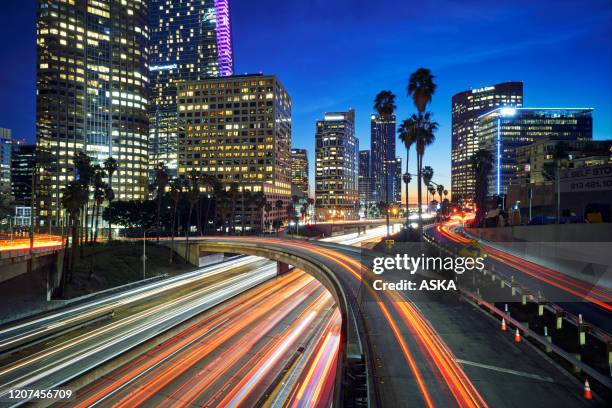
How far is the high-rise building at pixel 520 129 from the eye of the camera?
7027 inches

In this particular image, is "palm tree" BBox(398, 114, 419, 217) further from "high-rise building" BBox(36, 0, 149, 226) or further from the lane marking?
"high-rise building" BBox(36, 0, 149, 226)

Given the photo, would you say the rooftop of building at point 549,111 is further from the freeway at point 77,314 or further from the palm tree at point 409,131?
the freeway at point 77,314

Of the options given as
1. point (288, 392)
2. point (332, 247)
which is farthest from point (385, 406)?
point (332, 247)

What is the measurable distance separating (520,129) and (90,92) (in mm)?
228898

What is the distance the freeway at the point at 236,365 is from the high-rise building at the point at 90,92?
483 ft

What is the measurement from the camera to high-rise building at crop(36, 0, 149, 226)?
5984 inches

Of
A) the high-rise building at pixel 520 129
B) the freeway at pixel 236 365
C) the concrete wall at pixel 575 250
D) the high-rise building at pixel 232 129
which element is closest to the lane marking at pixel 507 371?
the freeway at pixel 236 365

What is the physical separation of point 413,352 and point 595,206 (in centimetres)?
4389

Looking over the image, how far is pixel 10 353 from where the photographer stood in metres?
24.6

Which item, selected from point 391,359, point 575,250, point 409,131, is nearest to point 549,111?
point 409,131

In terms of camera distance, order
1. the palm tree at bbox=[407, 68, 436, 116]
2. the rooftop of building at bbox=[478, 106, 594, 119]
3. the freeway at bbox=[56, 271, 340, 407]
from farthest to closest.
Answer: the rooftop of building at bbox=[478, 106, 594, 119] → the palm tree at bbox=[407, 68, 436, 116] → the freeway at bbox=[56, 271, 340, 407]

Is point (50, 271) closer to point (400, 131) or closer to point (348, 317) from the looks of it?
point (348, 317)

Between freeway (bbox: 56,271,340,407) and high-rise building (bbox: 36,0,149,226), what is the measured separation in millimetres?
147205

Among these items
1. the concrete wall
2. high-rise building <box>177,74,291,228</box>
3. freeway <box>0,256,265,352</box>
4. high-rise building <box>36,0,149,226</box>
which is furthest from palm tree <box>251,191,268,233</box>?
the concrete wall
